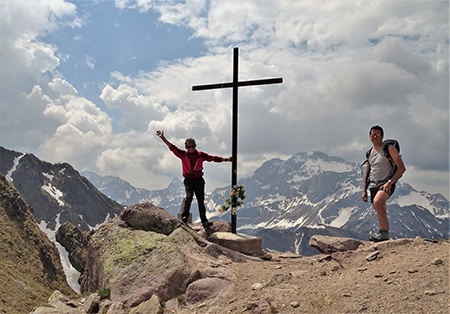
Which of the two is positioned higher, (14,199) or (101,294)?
(14,199)

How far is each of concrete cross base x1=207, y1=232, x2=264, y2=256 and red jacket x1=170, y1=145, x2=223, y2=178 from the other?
2.83 metres

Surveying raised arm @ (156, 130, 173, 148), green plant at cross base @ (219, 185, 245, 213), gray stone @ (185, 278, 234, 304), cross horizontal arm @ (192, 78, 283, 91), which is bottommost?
gray stone @ (185, 278, 234, 304)

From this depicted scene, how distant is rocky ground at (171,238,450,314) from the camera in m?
7.15

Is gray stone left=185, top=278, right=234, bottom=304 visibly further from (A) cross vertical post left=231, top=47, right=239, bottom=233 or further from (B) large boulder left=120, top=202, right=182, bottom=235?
(A) cross vertical post left=231, top=47, right=239, bottom=233

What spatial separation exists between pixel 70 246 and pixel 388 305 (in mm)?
144171

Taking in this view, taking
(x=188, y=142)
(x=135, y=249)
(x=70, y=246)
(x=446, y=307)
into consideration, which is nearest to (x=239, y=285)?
(x=135, y=249)

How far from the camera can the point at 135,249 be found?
42.5 feet

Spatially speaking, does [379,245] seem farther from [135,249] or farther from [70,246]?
[70,246]

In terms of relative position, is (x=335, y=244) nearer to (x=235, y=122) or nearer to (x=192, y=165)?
(x=192, y=165)

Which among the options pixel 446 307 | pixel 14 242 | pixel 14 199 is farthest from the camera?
pixel 14 199

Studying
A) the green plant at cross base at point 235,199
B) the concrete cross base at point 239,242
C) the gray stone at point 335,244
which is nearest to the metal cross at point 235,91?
the green plant at cross base at point 235,199

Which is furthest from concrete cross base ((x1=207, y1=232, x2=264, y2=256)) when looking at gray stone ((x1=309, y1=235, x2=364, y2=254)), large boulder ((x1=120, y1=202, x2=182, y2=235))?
gray stone ((x1=309, y1=235, x2=364, y2=254))

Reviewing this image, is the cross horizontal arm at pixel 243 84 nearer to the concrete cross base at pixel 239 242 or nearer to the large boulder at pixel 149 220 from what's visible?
the large boulder at pixel 149 220

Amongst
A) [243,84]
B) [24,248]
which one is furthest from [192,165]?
[24,248]
